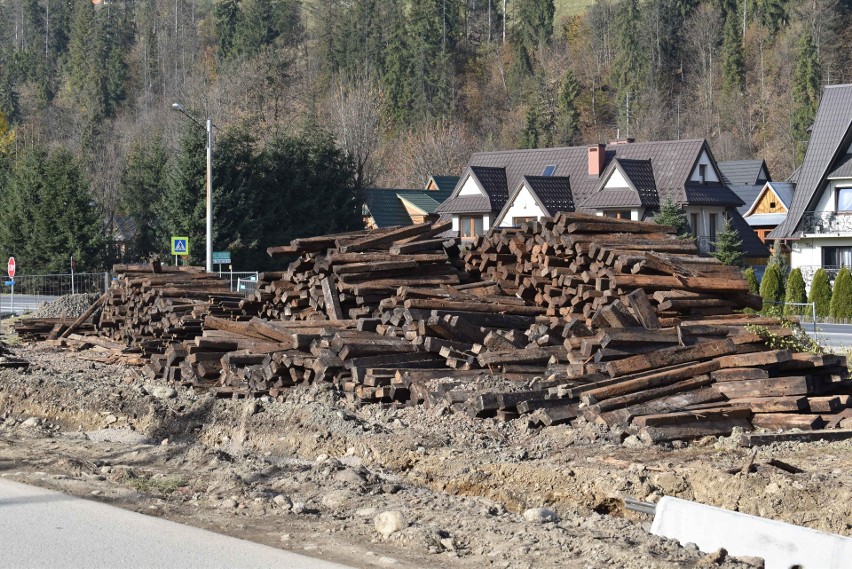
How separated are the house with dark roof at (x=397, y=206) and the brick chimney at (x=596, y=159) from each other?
10.2 metres

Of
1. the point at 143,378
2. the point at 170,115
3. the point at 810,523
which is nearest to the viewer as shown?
the point at 810,523

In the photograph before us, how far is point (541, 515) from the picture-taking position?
28.8 feet

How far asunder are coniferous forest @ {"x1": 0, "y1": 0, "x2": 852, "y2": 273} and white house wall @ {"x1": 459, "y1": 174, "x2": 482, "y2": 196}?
232 inches

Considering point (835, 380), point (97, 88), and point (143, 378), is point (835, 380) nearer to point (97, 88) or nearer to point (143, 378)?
point (143, 378)

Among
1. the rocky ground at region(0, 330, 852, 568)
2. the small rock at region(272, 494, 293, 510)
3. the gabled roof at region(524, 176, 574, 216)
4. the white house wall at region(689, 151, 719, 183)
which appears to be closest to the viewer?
the rocky ground at region(0, 330, 852, 568)

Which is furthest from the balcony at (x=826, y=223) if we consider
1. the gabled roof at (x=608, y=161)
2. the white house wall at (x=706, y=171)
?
the white house wall at (x=706, y=171)

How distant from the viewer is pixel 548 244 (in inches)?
605

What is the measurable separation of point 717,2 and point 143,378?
98759 millimetres

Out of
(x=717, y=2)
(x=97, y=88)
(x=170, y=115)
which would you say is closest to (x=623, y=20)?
(x=717, y=2)

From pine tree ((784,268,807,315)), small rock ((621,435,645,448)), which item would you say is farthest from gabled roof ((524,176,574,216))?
small rock ((621,435,645,448))

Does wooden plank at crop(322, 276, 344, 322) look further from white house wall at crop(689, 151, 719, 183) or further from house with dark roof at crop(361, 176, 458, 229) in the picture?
house with dark roof at crop(361, 176, 458, 229)

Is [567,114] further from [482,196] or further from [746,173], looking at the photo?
[482,196]

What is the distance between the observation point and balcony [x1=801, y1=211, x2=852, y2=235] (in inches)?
1715

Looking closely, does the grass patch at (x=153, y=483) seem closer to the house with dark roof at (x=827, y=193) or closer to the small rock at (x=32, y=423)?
the small rock at (x=32, y=423)
